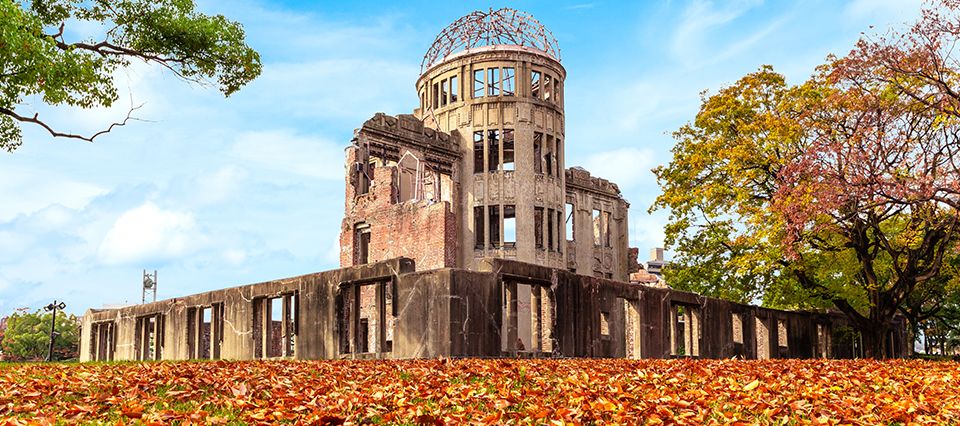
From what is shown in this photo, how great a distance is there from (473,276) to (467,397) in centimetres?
1013

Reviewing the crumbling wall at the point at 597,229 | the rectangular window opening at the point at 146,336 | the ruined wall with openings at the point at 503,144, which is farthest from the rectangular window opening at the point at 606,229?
the rectangular window opening at the point at 146,336

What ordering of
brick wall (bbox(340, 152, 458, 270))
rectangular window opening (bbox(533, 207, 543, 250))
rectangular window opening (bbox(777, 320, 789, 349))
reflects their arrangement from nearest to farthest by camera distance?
brick wall (bbox(340, 152, 458, 270)), rectangular window opening (bbox(777, 320, 789, 349)), rectangular window opening (bbox(533, 207, 543, 250))

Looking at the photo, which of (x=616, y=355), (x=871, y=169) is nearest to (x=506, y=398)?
(x=616, y=355)

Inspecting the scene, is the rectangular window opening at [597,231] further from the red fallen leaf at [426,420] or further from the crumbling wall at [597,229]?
the red fallen leaf at [426,420]

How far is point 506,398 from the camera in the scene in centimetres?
902

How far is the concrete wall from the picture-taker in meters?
19.0

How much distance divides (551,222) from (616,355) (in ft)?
61.2

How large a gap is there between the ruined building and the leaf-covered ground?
7.23m

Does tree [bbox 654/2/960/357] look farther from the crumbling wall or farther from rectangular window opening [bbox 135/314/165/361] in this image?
rectangular window opening [bbox 135/314/165/361]

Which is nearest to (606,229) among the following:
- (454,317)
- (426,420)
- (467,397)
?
(454,317)

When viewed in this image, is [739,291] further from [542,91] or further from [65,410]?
[65,410]

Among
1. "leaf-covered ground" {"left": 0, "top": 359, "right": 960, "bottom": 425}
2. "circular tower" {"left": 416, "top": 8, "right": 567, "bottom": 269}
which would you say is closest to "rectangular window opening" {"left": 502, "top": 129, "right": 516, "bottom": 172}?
"circular tower" {"left": 416, "top": 8, "right": 567, "bottom": 269}

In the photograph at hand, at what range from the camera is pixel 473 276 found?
19297mm

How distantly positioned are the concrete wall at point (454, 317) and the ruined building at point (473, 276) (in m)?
0.04
